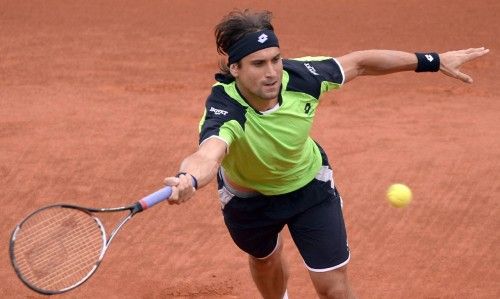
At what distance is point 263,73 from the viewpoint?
6781 mm

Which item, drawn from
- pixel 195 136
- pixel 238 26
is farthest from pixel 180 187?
pixel 195 136

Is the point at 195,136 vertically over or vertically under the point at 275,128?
under

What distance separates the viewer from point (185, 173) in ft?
19.9

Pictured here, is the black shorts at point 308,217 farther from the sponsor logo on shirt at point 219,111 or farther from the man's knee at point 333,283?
the sponsor logo on shirt at point 219,111


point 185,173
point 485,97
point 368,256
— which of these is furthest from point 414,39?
point 185,173

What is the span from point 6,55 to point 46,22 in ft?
4.49

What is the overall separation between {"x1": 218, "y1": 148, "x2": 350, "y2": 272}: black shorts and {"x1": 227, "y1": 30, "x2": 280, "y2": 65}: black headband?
1.03 metres

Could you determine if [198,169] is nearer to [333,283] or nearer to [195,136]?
[333,283]

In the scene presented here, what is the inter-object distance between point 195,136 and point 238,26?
15.6 ft

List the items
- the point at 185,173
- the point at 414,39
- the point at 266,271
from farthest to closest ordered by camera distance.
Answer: the point at 414,39, the point at 266,271, the point at 185,173

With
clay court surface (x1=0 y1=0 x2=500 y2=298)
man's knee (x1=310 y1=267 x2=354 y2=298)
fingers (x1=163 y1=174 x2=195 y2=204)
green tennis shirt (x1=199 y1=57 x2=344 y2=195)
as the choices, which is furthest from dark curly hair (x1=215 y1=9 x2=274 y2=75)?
clay court surface (x1=0 y1=0 x2=500 y2=298)

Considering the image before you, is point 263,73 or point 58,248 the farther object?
point 263,73

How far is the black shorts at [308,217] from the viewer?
727 centimetres

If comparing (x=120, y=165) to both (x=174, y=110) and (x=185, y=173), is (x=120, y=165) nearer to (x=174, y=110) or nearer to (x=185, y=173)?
(x=174, y=110)
